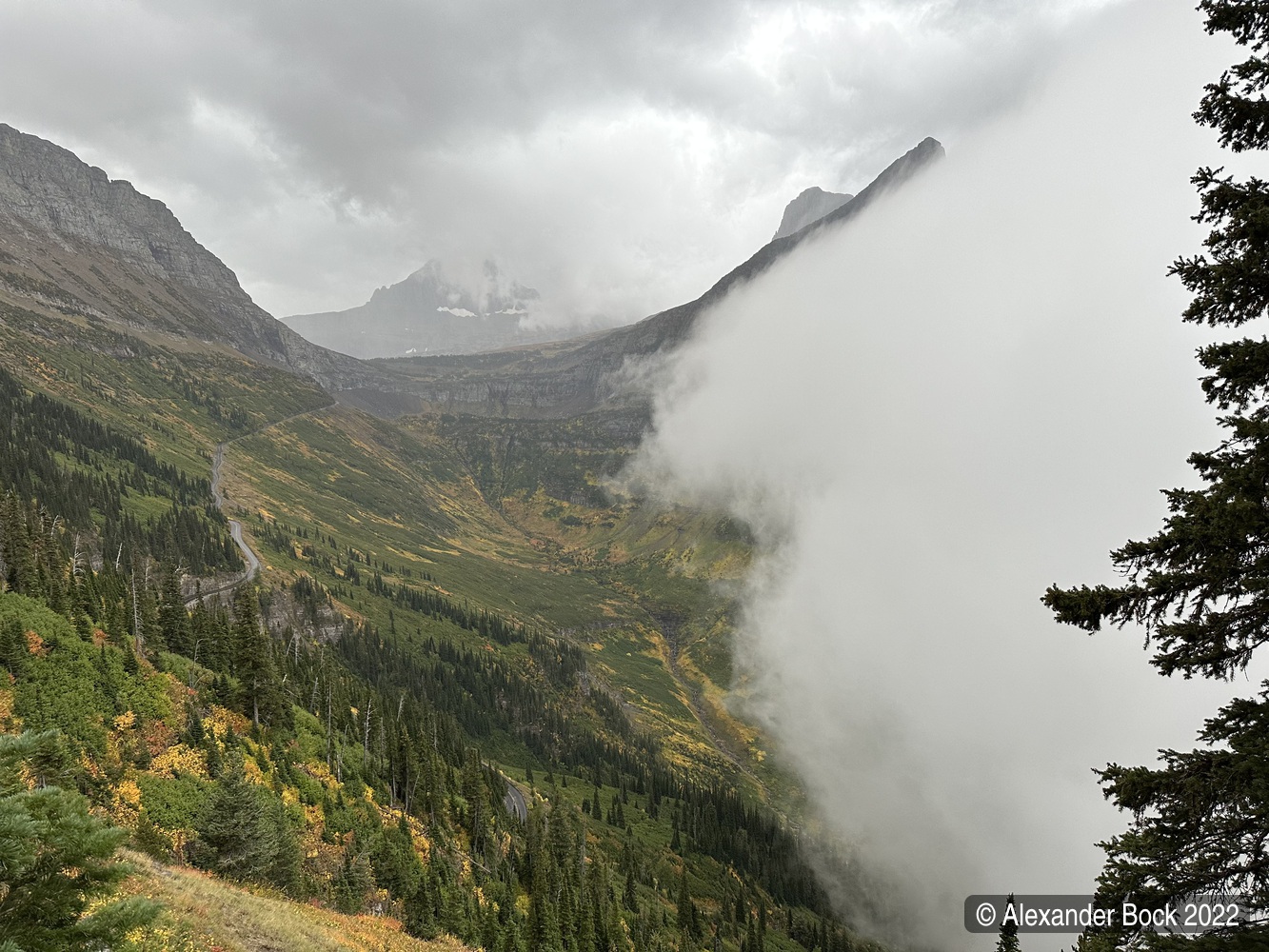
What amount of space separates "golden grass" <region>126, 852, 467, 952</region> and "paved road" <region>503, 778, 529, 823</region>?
3010 inches

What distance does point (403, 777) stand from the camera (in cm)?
7831

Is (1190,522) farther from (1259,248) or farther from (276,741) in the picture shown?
(276,741)

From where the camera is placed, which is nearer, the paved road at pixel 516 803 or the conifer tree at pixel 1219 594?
the conifer tree at pixel 1219 594

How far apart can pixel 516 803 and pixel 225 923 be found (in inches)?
4083

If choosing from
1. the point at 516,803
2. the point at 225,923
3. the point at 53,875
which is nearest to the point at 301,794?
the point at 225,923

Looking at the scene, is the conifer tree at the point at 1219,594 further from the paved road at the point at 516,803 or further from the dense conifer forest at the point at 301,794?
the paved road at the point at 516,803

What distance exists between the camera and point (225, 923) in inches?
868

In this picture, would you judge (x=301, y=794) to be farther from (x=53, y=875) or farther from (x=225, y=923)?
(x=53, y=875)

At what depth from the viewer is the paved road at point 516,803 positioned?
340 ft

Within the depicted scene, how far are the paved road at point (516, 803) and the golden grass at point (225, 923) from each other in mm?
76445

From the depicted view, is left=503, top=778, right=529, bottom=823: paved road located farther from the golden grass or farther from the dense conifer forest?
the golden grass

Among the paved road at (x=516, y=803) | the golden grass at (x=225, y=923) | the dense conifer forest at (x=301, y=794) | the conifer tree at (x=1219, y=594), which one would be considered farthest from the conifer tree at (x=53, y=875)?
the paved road at (x=516, y=803)

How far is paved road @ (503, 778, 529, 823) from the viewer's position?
103625mm

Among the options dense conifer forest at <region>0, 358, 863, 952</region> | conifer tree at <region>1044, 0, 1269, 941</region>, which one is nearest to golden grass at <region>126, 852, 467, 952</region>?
dense conifer forest at <region>0, 358, 863, 952</region>
